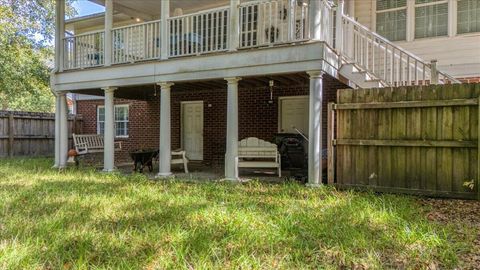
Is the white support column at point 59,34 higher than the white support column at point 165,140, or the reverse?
the white support column at point 59,34

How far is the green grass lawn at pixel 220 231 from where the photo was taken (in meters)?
3.24

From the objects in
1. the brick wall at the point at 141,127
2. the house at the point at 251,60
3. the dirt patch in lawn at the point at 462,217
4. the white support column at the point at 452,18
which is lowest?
the dirt patch in lawn at the point at 462,217

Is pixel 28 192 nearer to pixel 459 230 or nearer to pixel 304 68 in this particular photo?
pixel 304 68

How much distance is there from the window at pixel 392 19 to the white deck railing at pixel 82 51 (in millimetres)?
7605

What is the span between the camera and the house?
7340 millimetres

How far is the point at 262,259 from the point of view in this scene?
3266 millimetres

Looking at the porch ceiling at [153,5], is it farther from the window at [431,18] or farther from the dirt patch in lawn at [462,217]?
the dirt patch in lawn at [462,217]

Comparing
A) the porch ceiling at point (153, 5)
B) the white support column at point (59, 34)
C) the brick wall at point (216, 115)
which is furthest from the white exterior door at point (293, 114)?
the white support column at point (59, 34)

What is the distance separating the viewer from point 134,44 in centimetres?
1007

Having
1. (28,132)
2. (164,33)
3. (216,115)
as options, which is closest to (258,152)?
(164,33)

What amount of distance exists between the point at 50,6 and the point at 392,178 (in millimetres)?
20236

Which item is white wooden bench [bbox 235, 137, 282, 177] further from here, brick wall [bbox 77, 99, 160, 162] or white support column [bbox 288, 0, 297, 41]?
brick wall [bbox 77, 99, 160, 162]

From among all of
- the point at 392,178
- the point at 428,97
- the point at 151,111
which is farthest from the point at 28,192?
the point at 151,111

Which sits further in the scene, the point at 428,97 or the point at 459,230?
the point at 428,97
